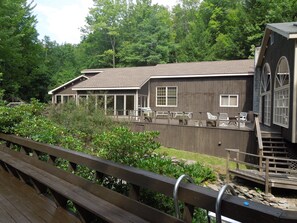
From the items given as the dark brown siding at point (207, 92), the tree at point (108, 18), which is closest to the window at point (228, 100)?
the dark brown siding at point (207, 92)

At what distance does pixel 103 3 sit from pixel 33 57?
25841mm

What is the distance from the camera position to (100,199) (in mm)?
2701

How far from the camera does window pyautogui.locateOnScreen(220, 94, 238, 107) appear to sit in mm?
21453

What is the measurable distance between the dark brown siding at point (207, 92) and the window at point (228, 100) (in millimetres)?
217

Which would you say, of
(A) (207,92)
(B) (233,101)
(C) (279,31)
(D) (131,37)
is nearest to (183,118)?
(A) (207,92)

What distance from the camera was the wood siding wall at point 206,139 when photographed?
48.8 feet

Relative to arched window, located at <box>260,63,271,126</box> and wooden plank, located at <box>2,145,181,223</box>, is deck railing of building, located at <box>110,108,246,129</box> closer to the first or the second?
arched window, located at <box>260,63,271,126</box>

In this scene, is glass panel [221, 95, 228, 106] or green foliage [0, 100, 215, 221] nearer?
green foliage [0, 100, 215, 221]

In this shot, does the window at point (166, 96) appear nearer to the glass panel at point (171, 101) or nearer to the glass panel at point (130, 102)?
the glass panel at point (171, 101)

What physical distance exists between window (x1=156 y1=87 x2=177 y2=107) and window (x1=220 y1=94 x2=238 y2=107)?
3.53 metres

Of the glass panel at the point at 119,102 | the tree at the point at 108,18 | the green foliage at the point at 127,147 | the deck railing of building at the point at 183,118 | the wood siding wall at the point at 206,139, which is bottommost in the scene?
the wood siding wall at the point at 206,139

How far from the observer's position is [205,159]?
1510 centimetres

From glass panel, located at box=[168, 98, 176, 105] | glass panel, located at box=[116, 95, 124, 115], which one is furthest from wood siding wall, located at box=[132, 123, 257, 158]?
glass panel, located at box=[116, 95, 124, 115]

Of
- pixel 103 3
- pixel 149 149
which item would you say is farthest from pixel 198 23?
pixel 149 149
